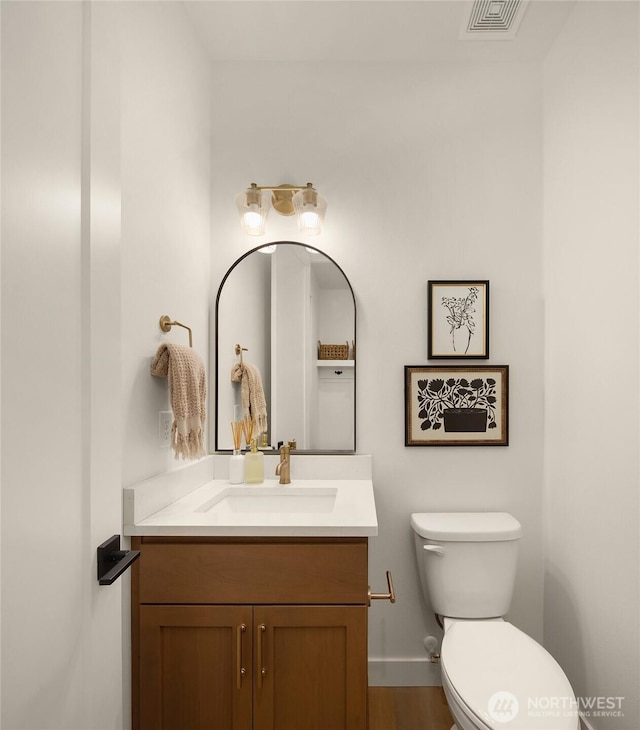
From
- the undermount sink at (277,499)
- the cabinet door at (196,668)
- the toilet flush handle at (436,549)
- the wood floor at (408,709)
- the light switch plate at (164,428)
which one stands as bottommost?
the wood floor at (408,709)

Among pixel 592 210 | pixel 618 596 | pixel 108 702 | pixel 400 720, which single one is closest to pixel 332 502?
pixel 400 720

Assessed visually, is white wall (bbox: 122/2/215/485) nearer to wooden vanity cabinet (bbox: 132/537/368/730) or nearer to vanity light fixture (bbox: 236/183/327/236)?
vanity light fixture (bbox: 236/183/327/236)

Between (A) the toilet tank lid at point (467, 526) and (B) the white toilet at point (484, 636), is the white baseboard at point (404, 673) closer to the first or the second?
(B) the white toilet at point (484, 636)

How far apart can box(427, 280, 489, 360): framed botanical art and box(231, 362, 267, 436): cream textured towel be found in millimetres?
725

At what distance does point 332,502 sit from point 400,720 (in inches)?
32.5

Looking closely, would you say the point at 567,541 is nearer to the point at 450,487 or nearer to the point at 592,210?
the point at 450,487

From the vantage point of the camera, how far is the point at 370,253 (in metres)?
2.15

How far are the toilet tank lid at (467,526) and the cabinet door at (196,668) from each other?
0.77m

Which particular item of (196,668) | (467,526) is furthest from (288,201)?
(196,668)

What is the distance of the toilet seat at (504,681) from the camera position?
3.95 ft

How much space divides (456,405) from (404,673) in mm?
1120

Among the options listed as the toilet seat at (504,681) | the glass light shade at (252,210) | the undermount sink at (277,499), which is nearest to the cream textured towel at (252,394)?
the undermount sink at (277,499)

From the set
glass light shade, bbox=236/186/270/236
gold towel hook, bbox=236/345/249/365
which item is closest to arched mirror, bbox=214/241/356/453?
gold towel hook, bbox=236/345/249/365

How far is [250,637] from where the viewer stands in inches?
55.5
